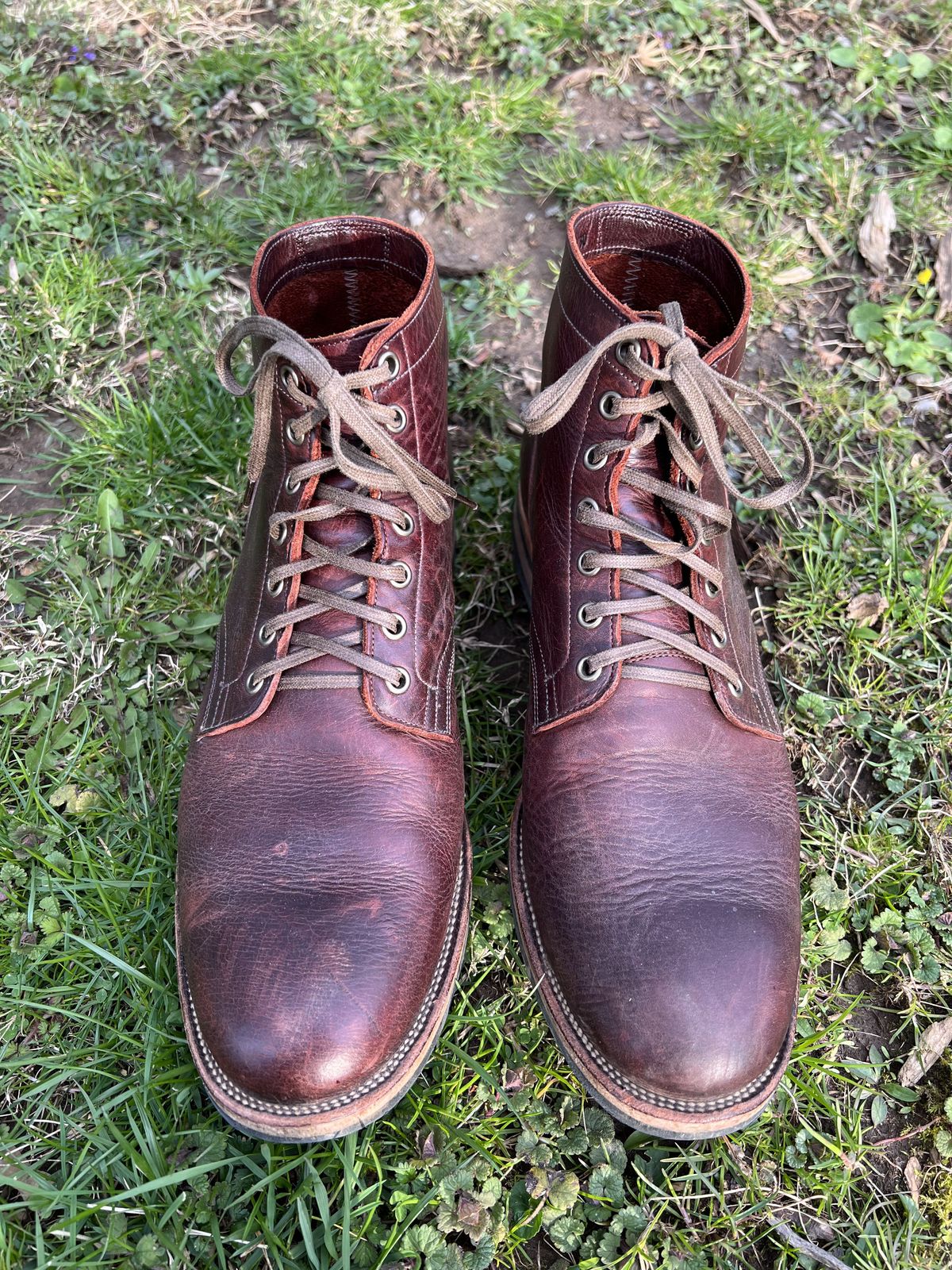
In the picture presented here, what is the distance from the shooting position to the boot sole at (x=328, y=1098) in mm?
1713

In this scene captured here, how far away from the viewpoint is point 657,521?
2.09 m

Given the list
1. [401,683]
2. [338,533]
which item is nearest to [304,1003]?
[401,683]

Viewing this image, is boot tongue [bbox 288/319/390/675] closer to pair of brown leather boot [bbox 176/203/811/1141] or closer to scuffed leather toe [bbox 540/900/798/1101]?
pair of brown leather boot [bbox 176/203/811/1141]

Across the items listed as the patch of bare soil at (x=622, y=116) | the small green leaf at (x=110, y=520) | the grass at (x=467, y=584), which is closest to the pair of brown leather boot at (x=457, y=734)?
the grass at (x=467, y=584)

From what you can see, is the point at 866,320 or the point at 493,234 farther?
the point at 493,234

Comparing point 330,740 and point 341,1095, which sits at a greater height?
point 330,740

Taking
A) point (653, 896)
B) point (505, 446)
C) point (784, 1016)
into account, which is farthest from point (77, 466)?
point (784, 1016)

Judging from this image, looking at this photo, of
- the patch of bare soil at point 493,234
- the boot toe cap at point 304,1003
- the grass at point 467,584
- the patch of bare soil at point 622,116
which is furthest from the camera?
the patch of bare soil at point 622,116

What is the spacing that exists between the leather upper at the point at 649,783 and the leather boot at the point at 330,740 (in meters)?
0.27

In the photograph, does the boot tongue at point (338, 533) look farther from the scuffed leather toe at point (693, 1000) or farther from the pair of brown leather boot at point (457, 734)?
the scuffed leather toe at point (693, 1000)

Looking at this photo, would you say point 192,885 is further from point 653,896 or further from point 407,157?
point 407,157

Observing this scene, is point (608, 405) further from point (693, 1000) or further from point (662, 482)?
point (693, 1000)

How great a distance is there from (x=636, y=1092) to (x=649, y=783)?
0.62 m

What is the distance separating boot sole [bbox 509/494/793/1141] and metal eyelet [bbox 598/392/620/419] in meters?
1.14
